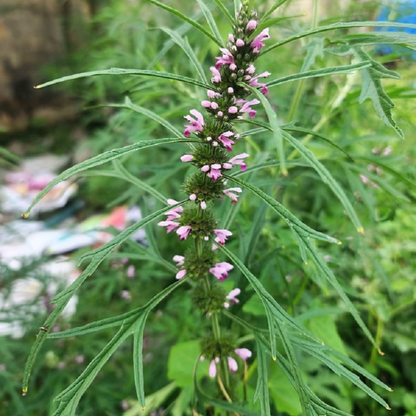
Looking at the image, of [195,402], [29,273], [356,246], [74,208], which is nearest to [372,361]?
[356,246]

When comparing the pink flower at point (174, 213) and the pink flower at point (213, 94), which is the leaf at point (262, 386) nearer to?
the pink flower at point (174, 213)

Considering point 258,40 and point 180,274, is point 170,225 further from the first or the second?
point 258,40

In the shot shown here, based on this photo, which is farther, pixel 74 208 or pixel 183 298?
pixel 74 208

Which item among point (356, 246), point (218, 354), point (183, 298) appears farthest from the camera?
point (183, 298)

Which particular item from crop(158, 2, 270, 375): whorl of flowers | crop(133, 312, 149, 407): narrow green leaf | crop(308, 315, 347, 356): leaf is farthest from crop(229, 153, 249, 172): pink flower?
crop(308, 315, 347, 356): leaf

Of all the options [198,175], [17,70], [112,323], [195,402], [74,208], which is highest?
[198,175]

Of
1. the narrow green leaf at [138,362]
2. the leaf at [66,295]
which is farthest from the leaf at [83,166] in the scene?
the narrow green leaf at [138,362]

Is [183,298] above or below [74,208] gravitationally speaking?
above

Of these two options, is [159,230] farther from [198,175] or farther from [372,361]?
[198,175]
